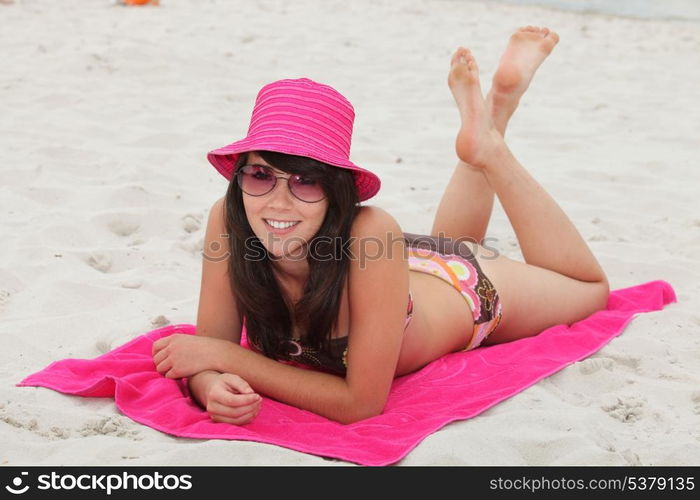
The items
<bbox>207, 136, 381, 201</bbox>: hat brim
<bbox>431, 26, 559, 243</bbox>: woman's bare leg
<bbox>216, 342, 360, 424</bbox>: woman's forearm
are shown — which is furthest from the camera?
<bbox>431, 26, 559, 243</bbox>: woman's bare leg

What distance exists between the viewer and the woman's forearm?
251cm

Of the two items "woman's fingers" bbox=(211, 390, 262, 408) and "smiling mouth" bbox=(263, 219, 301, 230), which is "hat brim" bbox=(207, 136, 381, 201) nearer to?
"smiling mouth" bbox=(263, 219, 301, 230)

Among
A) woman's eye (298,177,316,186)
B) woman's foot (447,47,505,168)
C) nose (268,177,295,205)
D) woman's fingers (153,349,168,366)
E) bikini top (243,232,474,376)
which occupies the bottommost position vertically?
woman's fingers (153,349,168,366)

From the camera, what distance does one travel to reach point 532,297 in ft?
10.5

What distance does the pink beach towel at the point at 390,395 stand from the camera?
2.32 m

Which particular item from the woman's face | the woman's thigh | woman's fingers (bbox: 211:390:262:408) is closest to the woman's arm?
the woman's face

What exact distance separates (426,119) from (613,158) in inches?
54.5

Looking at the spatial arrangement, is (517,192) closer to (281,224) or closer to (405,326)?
(405,326)

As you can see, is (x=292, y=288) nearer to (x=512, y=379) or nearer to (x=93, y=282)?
(x=512, y=379)

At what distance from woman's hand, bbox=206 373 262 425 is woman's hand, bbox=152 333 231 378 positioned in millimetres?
128

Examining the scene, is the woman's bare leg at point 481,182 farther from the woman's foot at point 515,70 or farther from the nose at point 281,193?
the nose at point 281,193

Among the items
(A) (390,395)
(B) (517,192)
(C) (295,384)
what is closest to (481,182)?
(B) (517,192)

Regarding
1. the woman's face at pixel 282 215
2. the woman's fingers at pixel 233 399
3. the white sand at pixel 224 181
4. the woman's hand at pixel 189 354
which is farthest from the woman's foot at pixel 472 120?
the woman's fingers at pixel 233 399

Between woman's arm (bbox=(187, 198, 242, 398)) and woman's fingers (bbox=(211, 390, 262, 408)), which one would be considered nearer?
woman's fingers (bbox=(211, 390, 262, 408))
